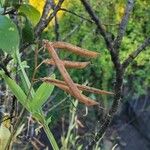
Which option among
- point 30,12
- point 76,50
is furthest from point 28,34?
point 76,50

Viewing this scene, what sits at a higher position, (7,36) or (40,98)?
(7,36)

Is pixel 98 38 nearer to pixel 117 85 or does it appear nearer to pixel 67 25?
pixel 67 25

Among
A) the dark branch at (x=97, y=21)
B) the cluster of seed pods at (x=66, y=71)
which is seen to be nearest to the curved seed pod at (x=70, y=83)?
the cluster of seed pods at (x=66, y=71)

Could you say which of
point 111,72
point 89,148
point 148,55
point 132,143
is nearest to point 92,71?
point 111,72

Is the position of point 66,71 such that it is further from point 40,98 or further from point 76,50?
point 40,98

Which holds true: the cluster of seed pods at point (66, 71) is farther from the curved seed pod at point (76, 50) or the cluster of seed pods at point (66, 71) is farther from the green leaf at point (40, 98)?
the green leaf at point (40, 98)
